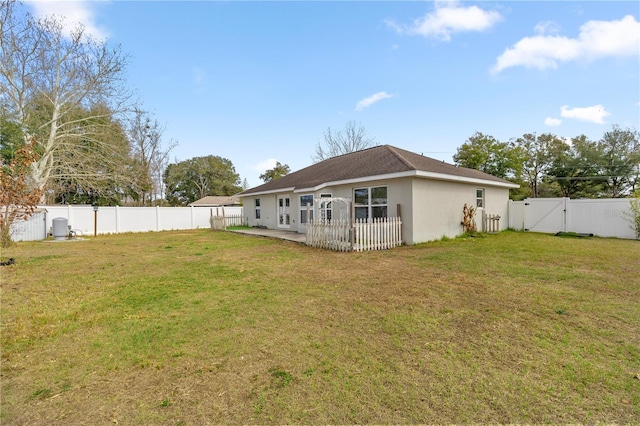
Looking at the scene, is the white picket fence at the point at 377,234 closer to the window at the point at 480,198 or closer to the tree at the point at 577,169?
the window at the point at 480,198

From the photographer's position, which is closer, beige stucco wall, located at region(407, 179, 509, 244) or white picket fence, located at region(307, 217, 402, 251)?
white picket fence, located at region(307, 217, 402, 251)

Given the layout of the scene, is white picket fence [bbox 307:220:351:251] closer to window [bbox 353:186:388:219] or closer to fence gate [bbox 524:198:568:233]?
window [bbox 353:186:388:219]

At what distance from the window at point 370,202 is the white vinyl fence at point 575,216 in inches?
360

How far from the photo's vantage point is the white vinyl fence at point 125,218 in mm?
17188

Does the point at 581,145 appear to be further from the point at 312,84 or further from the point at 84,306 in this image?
the point at 84,306

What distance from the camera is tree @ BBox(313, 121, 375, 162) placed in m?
34.0

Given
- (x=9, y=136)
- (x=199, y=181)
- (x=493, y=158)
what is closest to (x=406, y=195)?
(x=9, y=136)

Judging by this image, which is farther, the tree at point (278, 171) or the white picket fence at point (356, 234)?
the tree at point (278, 171)

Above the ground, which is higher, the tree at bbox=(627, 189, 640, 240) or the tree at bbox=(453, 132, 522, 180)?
the tree at bbox=(453, 132, 522, 180)

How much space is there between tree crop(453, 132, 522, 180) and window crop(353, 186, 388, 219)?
2350cm

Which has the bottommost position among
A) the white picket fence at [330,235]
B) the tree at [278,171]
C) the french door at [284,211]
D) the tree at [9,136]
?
the white picket fence at [330,235]

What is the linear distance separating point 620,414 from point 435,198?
1016 centimetres

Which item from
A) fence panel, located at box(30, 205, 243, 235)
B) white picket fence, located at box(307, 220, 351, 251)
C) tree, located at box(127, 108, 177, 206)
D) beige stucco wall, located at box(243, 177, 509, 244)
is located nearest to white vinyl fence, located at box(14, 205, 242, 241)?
fence panel, located at box(30, 205, 243, 235)

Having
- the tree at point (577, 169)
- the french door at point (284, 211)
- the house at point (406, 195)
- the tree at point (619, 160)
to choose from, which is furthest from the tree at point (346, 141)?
the tree at point (619, 160)
